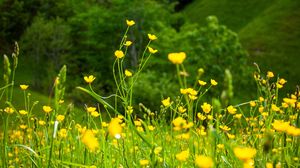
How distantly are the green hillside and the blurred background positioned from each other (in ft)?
0.28

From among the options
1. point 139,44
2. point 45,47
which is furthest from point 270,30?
point 45,47

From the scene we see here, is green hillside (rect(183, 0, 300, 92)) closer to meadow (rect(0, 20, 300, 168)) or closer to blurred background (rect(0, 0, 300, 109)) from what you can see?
blurred background (rect(0, 0, 300, 109))

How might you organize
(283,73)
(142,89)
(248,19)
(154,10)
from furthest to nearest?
(248,19)
(154,10)
(283,73)
(142,89)

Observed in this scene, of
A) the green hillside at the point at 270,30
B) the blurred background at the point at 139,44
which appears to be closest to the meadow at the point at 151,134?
the blurred background at the point at 139,44

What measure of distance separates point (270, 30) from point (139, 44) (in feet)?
41.1

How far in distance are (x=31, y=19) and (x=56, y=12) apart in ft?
9.38

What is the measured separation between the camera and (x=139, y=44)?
38.3 meters

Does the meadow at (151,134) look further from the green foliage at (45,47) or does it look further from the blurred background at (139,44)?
the green foliage at (45,47)

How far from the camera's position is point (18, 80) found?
1566 inches

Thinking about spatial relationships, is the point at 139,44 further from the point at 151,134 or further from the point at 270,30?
the point at 151,134

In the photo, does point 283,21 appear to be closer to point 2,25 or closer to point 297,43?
point 297,43

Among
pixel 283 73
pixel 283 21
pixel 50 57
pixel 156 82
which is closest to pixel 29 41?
pixel 50 57

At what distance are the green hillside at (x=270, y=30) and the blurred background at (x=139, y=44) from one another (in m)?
0.08

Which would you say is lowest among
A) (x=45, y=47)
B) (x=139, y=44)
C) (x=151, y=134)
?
(x=151, y=134)
